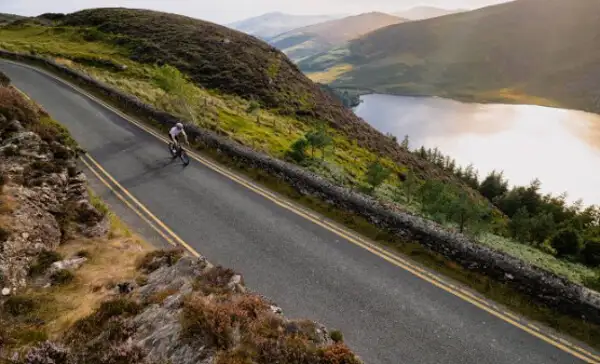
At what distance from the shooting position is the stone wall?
30.6 feet

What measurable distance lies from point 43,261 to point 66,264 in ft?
1.96

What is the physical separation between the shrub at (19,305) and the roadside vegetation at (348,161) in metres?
15.7

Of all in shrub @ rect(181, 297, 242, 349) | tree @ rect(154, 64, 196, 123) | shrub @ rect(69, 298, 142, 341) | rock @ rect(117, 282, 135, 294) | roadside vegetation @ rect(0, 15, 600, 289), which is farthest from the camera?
tree @ rect(154, 64, 196, 123)

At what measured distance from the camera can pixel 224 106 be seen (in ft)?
194

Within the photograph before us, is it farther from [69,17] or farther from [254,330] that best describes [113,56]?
[254,330]

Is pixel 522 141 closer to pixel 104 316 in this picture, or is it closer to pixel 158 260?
pixel 158 260

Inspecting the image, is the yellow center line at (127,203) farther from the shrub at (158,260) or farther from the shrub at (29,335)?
the shrub at (29,335)

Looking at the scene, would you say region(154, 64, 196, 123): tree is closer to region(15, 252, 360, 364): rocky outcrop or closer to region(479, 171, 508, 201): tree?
region(15, 252, 360, 364): rocky outcrop

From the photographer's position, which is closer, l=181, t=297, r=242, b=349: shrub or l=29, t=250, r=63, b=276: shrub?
l=181, t=297, r=242, b=349: shrub

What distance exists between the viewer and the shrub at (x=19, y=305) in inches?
352

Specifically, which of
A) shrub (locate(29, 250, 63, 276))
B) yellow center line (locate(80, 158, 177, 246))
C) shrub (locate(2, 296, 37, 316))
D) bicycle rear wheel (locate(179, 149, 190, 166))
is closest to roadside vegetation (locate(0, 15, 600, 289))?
bicycle rear wheel (locate(179, 149, 190, 166))

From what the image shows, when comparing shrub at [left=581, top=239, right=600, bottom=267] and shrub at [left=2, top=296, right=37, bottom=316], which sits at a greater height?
shrub at [left=581, top=239, right=600, bottom=267]

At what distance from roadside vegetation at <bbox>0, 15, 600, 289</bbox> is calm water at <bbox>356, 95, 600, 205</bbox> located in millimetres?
21229

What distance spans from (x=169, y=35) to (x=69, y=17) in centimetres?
3673
